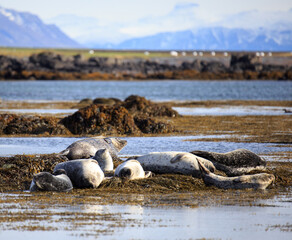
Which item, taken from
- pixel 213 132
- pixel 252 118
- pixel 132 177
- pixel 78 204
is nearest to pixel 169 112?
pixel 252 118

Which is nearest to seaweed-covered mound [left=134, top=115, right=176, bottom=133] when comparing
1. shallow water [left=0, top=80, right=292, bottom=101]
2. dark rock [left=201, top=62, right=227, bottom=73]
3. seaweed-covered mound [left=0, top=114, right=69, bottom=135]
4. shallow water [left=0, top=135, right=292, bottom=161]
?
shallow water [left=0, top=135, right=292, bottom=161]

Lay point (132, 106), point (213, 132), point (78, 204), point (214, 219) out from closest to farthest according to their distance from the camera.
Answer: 1. point (214, 219)
2. point (78, 204)
3. point (213, 132)
4. point (132, 106)

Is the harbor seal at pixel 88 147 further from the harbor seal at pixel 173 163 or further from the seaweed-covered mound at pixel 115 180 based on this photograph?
the harbor seal at pixel 173 163

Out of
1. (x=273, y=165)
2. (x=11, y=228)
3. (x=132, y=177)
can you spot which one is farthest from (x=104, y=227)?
(x=273, y=165)

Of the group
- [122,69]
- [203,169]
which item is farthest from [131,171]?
[122,69]

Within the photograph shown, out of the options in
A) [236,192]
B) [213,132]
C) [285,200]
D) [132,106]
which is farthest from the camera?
[132,106]

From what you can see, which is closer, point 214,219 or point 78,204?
point 214,219

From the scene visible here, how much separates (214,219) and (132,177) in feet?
10.2

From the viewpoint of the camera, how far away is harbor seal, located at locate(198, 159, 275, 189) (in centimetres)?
1062

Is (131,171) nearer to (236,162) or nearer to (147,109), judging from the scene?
(236,162)

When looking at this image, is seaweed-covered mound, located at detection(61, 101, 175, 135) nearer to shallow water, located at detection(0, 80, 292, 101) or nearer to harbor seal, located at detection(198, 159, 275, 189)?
harbor seal, located at detection(198, 159, 275, 189)

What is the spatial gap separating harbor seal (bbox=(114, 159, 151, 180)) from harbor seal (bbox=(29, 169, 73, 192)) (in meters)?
1.00

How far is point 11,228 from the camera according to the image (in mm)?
7438

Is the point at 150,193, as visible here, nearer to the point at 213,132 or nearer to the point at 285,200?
the point at 285,200
